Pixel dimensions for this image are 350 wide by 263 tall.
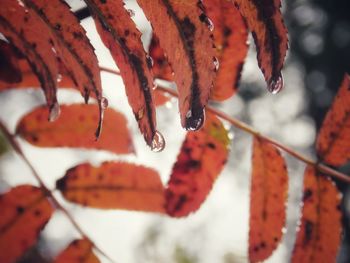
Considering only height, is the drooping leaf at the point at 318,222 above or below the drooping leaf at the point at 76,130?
below

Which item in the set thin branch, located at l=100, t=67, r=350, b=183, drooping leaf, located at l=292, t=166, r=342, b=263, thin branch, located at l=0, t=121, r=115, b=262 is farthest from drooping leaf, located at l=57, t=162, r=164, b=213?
drooping leaf, located at l=292, t=166, r=342, b=263

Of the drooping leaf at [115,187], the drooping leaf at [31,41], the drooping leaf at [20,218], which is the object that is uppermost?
the drooping leaf at [31,41]

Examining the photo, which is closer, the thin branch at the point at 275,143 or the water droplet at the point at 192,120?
the water droplet at the point at 192,120

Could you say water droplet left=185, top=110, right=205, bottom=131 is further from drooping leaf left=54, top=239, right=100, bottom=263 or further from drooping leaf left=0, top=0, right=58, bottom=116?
drooping leaf left=54, top=239, right=100, bottom=263

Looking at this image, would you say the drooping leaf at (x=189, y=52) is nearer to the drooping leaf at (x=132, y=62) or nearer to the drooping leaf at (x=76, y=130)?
the drooping leaf at (x=132, y=62)

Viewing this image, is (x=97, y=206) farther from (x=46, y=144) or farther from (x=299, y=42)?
(x=299, y=42)

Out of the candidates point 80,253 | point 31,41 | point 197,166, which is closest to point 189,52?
point 31,41

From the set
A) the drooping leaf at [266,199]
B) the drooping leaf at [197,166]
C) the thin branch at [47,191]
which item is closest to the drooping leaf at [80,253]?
the thin branch at [47,191]
